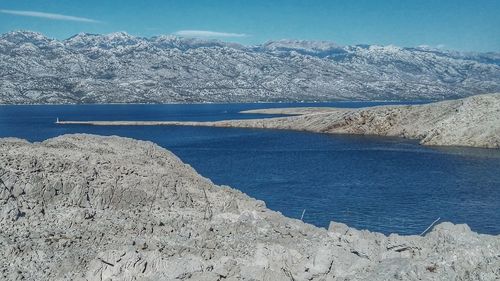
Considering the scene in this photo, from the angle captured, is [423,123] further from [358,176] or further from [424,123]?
[358,176]

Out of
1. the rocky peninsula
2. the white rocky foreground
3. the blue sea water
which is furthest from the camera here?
the rocky peninsula

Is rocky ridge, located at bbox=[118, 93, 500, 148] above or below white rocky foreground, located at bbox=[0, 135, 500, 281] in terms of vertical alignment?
below

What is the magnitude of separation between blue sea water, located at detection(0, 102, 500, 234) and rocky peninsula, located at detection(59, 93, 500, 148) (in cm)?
583

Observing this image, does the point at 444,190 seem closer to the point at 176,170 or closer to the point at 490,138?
the point at 176,170

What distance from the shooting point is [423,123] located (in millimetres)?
123438

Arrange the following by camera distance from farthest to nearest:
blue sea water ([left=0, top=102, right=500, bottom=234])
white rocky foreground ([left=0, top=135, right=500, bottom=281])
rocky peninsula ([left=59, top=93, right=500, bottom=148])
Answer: rocky peninsula ([left=59, top=93, right=500, bottom=148]), blue sea water ([left=0, top=102, right=500, bottom=234]), white rocky foreground ([left=0, top=135, right=500, bottom=281])

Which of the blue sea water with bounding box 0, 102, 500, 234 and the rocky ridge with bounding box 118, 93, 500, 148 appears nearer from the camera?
the blue sea water with bounding box 0, 102, 500, 234

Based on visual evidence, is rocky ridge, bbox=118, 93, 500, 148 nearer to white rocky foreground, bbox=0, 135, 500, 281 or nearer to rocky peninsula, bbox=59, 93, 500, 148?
rocky peninsula, bbox=59, 93, 500, 148

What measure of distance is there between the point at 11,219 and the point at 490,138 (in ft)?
301

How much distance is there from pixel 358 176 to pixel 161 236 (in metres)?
47.9

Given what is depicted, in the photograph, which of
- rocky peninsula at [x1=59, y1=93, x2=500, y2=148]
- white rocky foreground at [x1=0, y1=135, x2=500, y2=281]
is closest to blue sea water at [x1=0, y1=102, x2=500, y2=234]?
rocky peninsula at [x1=59, y1=93, x2=500, y2=148]

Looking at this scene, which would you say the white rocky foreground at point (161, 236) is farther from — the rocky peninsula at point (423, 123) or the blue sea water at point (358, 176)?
the rocky peninsula at point (423, 123)

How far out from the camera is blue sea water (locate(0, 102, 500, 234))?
4716 centimetres

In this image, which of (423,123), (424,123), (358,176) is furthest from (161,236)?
(423,123)
